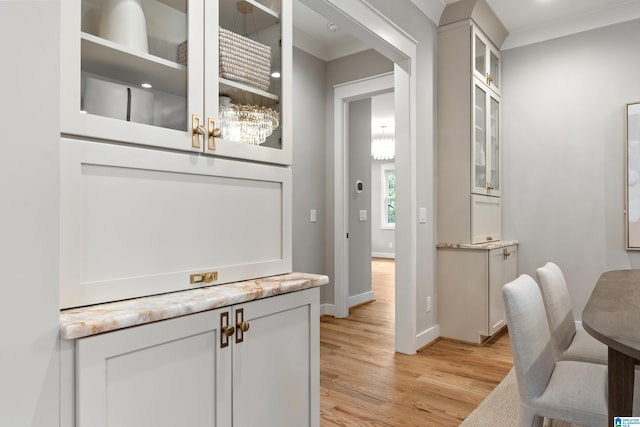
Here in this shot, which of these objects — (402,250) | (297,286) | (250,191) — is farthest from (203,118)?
(402,250)

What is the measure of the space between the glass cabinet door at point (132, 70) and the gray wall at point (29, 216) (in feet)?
0.26

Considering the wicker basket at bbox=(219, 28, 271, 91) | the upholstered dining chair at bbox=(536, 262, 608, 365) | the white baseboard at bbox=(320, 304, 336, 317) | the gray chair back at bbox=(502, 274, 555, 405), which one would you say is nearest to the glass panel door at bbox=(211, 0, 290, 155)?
the wicker basket at bbox=(219, 28, 271, 91)

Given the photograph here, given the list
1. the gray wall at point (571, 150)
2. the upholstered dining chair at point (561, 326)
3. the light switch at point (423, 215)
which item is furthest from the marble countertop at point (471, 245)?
the upholstered dining chair at point (561, 326)

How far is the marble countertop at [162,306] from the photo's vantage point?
93cm

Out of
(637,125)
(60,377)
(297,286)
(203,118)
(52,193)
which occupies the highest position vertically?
(637,125)

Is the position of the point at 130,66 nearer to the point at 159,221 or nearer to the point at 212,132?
the point at 212,132

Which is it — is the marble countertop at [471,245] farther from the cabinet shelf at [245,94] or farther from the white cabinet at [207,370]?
the cabinet shelf at [245,94]

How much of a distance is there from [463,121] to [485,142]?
16.8 inches

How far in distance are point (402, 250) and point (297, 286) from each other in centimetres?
179

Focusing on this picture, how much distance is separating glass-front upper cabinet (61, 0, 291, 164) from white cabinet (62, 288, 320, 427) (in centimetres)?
56

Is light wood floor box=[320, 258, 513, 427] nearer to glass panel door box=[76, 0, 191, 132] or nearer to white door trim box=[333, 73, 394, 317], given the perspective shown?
white door trim box=[333, 73, 394, 317]

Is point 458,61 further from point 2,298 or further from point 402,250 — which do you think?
point 2,298

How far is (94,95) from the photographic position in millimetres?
1112

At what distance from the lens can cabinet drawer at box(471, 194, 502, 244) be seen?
3.35 metres
